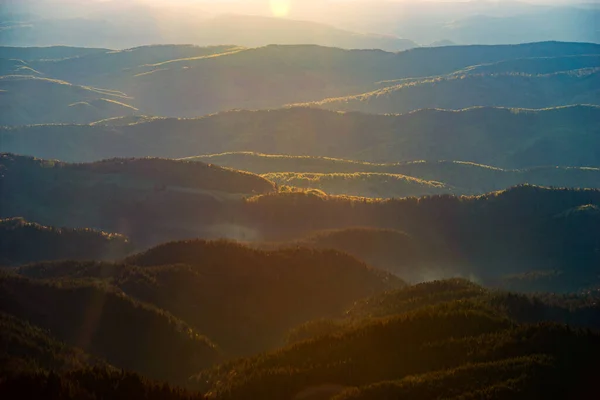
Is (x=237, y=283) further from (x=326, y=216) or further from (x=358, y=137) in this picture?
(x=358, y=137)

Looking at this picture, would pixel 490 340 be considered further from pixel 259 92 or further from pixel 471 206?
pixel 259 92

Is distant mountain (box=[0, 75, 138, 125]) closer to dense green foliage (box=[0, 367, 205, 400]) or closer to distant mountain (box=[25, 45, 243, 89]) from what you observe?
distant mountain (box=[25, 45, 243, 89])

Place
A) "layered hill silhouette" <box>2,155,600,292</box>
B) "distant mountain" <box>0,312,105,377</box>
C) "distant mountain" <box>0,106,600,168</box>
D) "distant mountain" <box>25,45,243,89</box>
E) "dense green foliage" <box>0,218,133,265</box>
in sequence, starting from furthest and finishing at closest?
"distant mountain" <box>25,45,243,89</box>
"distant mountain" <box>0,106,600,168</box>
"layered hill silhouette" <box>2,155,600,292</box>
"dense green foliage" <box>0,218,133,265</box>
"distant mountain" <box>0,312,105,377</box>

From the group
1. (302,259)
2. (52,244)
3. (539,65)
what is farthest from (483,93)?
(302,259)

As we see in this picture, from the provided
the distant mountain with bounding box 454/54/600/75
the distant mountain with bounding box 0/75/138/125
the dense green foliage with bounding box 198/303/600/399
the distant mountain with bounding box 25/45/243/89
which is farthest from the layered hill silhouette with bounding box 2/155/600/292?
the distant mountain with bounding box 25/45/243/89

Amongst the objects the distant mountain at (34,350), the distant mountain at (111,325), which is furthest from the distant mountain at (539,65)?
the distant mountain at (34,350)

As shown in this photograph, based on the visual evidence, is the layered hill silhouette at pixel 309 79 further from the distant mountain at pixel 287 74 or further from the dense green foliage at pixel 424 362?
the dense green foliage at pixel 424 362
